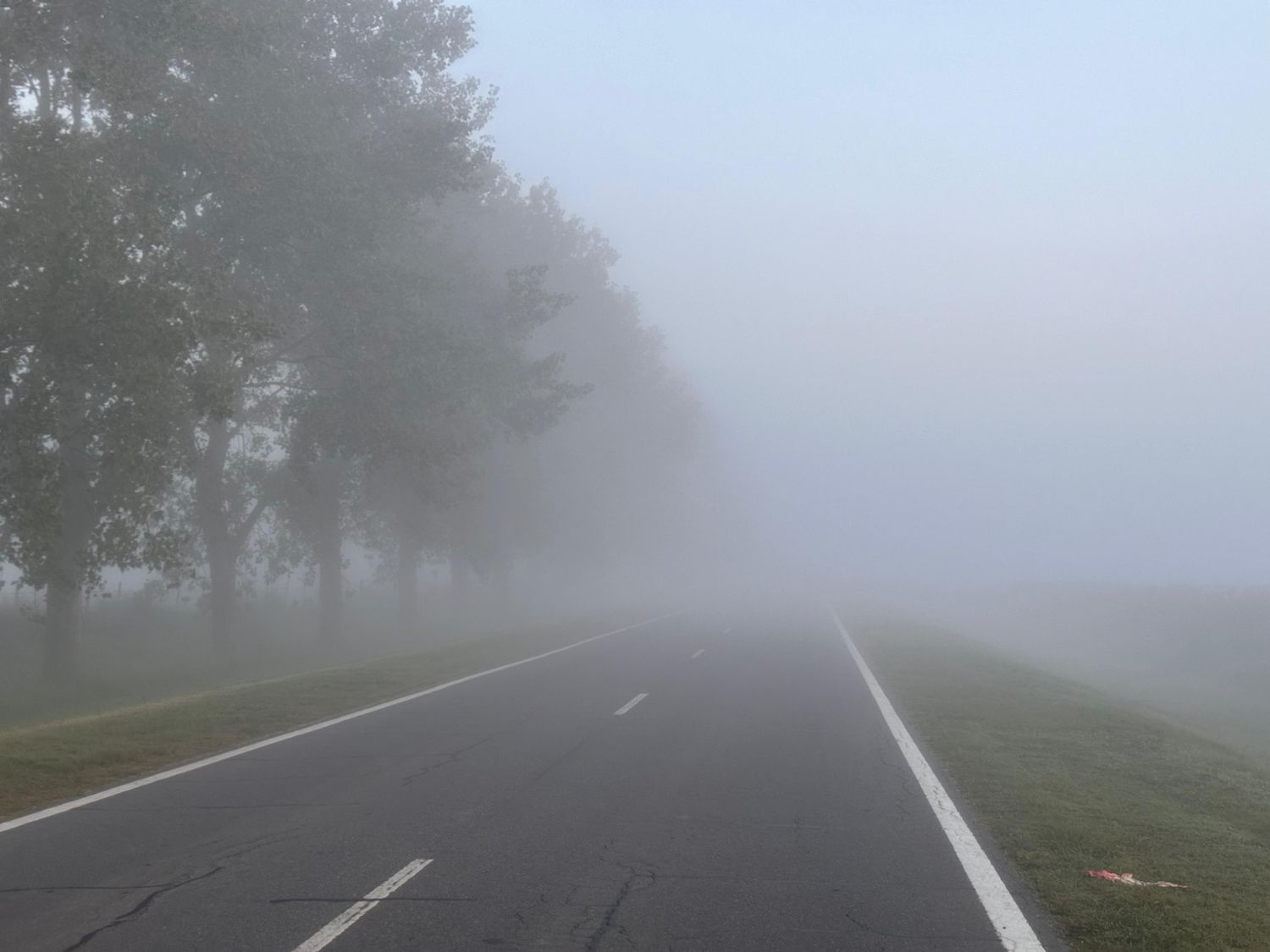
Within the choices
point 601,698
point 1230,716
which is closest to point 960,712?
point 601,698

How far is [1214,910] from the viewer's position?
652 centimetres

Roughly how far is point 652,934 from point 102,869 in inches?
140

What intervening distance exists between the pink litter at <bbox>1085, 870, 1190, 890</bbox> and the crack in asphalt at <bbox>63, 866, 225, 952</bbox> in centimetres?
551

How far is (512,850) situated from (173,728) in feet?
23.2

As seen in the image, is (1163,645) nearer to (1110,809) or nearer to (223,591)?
(223,591)

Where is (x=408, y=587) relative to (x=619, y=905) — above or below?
above

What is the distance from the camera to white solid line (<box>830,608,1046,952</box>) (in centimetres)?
607

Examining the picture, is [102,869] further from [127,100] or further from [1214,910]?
[127,100]

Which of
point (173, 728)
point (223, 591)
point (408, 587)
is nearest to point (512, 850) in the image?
point (173, 728)

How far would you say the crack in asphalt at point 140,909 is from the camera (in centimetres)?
575

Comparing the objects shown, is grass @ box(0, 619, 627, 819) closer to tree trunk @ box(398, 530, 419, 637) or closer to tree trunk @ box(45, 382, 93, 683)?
tree trunk @ box(45, 382, 93, 683)

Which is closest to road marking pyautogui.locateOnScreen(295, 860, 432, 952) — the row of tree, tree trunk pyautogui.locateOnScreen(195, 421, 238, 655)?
the row of tree

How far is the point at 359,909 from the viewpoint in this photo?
6.34m

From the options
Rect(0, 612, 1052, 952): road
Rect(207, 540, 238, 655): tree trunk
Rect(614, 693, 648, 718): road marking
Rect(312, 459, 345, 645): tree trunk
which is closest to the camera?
Rect(0, 612, 1052, 952): road
